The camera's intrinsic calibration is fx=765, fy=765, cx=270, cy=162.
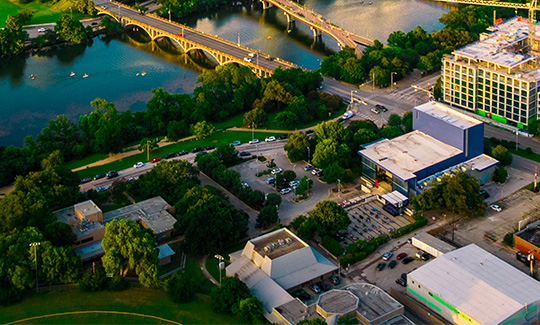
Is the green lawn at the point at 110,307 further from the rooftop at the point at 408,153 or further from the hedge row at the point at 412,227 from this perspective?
the rooftop at the point at 408,153

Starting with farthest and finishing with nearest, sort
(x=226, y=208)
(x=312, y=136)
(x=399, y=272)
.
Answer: (x=312, y=136) < (x=226, y=208) < (x=399, y=272)

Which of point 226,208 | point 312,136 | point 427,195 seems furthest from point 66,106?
point 427,195

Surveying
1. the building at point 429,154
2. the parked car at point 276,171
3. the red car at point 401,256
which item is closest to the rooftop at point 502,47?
the building at point 429,154

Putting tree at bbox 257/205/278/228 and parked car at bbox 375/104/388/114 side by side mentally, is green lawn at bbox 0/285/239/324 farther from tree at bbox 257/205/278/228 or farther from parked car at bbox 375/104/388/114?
parked car at bbox 375/104/388/114

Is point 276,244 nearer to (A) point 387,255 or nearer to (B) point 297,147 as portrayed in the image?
(A) point 387,255

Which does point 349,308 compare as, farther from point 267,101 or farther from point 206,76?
point 206,76

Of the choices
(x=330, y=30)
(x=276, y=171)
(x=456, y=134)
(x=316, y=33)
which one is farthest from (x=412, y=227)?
(x=316, y=33)
